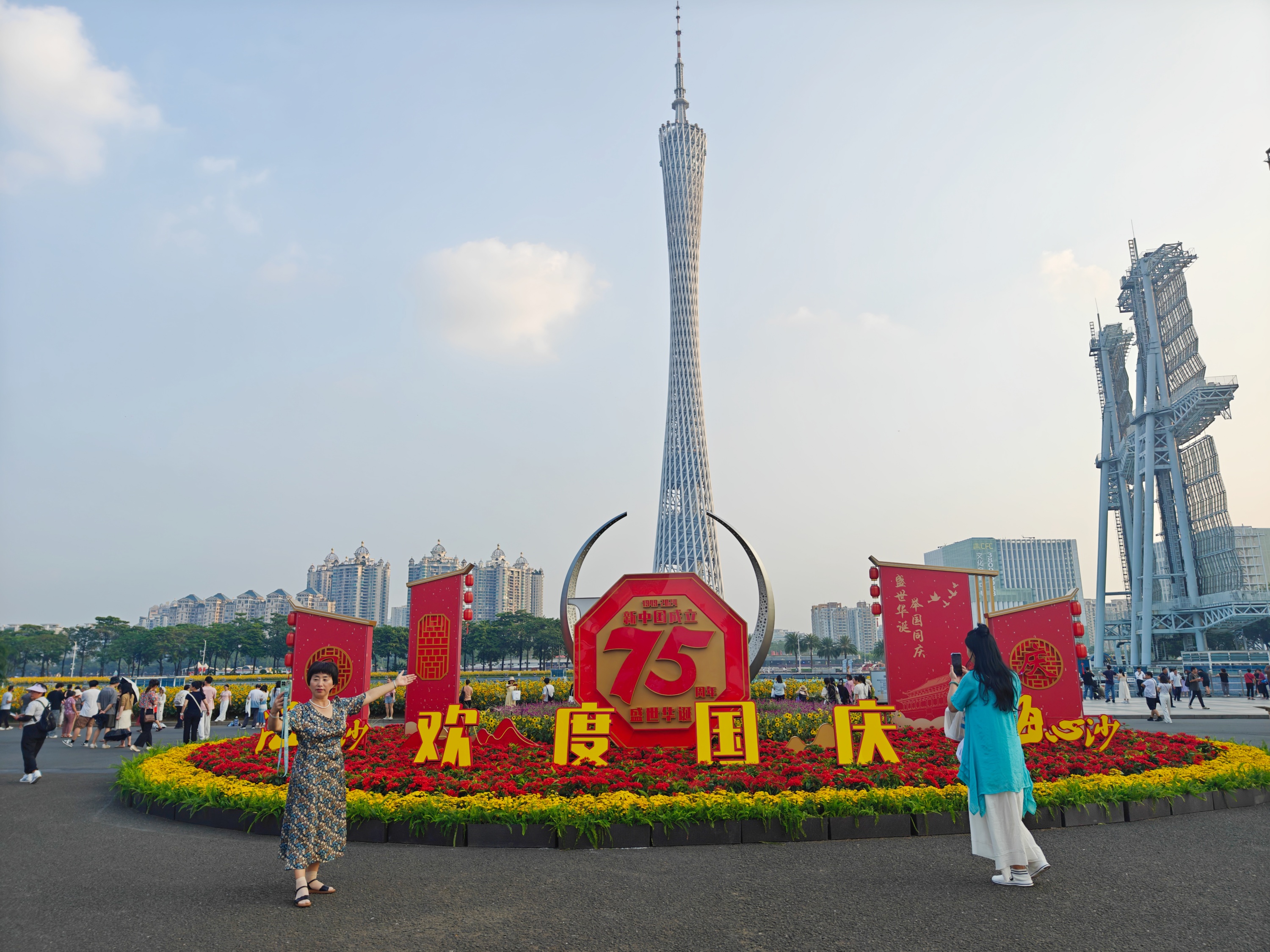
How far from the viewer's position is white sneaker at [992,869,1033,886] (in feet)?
11.1

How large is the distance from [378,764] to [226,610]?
91149 millimetres

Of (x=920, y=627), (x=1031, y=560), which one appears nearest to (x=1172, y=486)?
(x=920, y=627)

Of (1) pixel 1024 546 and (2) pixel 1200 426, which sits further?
(1) pixel 1024 546

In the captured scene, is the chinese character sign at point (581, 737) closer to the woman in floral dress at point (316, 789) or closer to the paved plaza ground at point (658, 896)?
the paved plaza ground at point (658, 896)

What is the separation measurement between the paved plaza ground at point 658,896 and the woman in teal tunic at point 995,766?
138 mm

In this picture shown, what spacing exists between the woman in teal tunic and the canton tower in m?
34.8

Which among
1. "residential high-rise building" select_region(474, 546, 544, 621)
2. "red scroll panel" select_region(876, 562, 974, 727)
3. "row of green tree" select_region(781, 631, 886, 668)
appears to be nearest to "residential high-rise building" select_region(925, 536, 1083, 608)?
"row of green tree" select_region(781, 631, 886, 668)

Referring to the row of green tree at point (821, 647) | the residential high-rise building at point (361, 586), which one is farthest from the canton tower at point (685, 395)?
the residential high-rise building at point (361, 586)

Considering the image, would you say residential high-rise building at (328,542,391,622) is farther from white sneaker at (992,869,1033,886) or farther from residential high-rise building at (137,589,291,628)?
white sneaker at (992,869,1033,886)

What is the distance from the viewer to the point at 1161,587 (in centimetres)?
3509

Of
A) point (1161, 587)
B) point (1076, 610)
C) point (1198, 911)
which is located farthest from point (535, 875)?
point (1161, 587)

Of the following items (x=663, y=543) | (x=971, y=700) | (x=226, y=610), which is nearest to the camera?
(x=971, y=700)

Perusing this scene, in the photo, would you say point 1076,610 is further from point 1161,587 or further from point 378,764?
point 1161,587

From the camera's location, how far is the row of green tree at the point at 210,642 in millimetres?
46031
